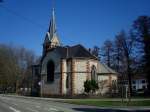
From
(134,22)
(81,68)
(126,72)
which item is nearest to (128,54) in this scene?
(126,72)

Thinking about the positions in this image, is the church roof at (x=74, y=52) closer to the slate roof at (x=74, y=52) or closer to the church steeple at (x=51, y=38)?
the slate roof at (x=74, y=52)

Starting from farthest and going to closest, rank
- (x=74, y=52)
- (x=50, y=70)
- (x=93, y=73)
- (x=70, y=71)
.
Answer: (x=50, y=70)
(x=74, y=52)
(x=93, y=73)
(x=70, y=71)

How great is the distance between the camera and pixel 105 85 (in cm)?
6519

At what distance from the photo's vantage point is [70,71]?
61594mm

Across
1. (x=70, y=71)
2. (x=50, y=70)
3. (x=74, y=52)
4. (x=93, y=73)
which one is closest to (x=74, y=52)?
(x=74, y=52)

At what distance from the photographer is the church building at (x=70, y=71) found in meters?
61.3

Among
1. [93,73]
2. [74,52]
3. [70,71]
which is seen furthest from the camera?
[74,52]

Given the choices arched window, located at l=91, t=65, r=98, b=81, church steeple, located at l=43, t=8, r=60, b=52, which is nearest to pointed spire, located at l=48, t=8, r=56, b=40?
church steeple, located at l=43, t=8, r=60, b=52

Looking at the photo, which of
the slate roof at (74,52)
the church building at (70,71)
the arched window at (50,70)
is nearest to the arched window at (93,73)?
the church building at (70,71)

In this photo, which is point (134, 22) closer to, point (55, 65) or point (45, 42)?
point (55, 65)

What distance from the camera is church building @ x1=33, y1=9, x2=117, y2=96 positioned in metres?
61.3

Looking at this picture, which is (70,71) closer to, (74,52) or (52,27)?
(74,52)

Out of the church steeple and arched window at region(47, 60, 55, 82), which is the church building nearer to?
arched window at region(47, 60, 55, 82)

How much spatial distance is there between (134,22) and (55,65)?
61.1ft
